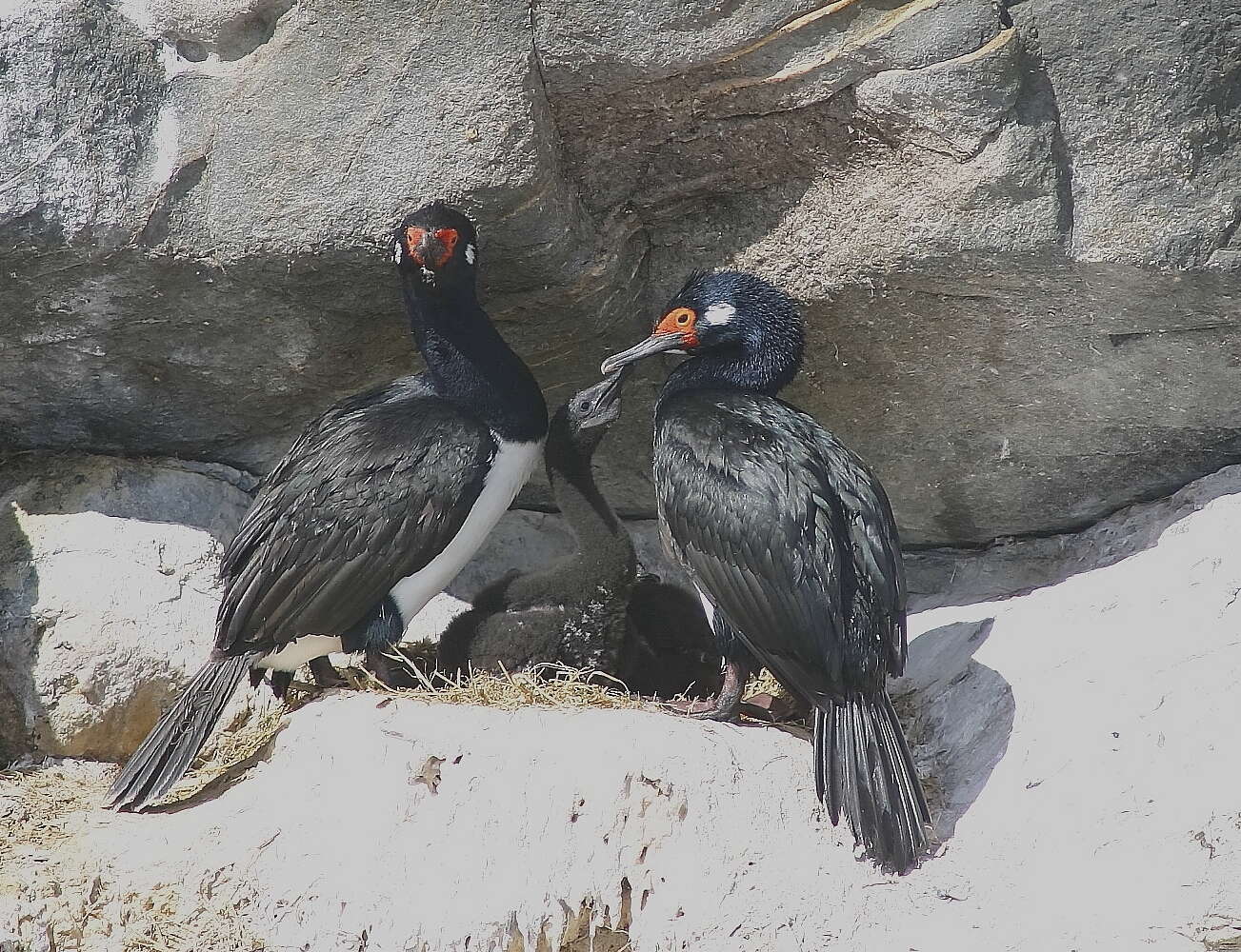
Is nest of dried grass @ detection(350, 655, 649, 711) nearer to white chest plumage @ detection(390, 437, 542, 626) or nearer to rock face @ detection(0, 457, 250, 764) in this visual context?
white chest plumage @ detection(390, 437, 542, 626)

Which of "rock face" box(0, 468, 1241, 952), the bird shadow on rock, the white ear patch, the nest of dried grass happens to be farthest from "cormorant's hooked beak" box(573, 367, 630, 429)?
the bird shadow on rock

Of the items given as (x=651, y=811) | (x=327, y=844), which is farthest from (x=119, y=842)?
(x=651, y=811)

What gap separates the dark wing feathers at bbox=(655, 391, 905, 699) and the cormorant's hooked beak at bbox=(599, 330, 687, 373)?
274 millimetres

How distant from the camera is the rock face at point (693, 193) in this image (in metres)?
3.96

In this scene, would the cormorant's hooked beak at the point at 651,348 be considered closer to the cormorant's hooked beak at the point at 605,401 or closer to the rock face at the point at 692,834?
the cormorant's hooked beak at the point at 605,401

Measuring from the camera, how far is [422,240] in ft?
13.7

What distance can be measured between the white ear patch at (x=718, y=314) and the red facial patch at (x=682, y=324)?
0.04 m

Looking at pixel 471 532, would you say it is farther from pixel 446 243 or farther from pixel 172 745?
pixel 172 745

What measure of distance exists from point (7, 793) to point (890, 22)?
3414 mm

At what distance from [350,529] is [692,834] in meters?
1.37

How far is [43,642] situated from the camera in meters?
4.82

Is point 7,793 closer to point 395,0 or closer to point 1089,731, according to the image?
point 395,0

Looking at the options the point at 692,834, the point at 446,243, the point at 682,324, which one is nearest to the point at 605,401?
the point at 682,324

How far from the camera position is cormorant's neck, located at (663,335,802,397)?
4555mm
